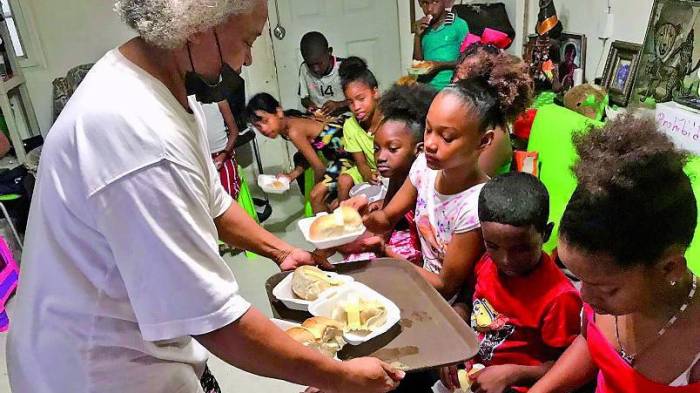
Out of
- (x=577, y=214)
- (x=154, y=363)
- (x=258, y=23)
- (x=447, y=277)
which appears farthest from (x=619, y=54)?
(x=154, y=363)

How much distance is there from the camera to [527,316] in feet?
4.18

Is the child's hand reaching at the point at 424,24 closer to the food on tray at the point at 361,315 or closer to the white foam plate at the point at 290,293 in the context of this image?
the white foam plate at the point at 290,293

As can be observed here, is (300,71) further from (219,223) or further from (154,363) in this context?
(154,363)

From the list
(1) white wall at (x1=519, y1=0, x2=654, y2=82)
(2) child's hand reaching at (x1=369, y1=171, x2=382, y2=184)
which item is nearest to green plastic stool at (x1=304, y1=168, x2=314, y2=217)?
(2) child's hand reaching at (x1=369, y1=171, x2=382, y2=184)

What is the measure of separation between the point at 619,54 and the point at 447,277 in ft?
5.69

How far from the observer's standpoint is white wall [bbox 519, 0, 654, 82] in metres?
2.48

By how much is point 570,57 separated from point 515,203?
2.02 m

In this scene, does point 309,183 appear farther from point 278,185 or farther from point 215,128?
point 215,128

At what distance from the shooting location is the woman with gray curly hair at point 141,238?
0.78 m

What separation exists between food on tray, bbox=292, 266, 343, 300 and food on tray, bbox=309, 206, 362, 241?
7.5 inches

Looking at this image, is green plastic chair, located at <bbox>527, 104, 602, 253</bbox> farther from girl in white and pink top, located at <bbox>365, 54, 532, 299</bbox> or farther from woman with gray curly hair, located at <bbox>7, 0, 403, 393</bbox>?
woman with gray curly hair, located at <bbox>7, 0, 403, 393</bbox>

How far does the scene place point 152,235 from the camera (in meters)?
0.77

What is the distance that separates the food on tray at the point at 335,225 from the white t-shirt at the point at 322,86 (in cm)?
208

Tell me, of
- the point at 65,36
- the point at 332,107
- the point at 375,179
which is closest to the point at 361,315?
the point at 375,179
